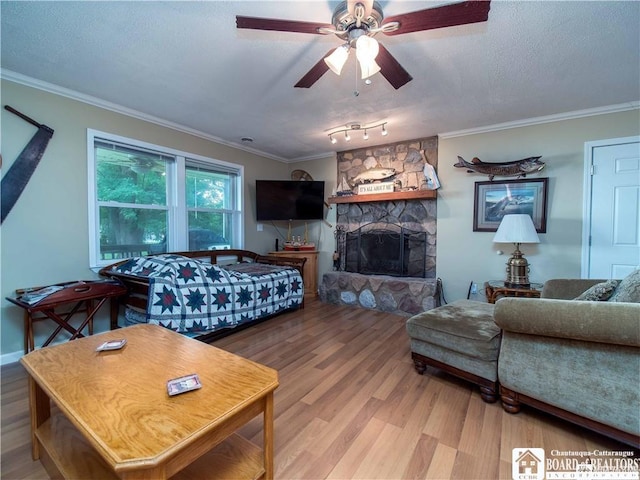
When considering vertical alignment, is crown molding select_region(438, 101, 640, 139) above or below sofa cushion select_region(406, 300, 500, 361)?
above

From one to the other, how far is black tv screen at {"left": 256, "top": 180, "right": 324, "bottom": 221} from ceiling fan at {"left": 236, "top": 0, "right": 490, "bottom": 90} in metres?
2.88

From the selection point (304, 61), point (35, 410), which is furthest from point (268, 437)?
point (304, 61)

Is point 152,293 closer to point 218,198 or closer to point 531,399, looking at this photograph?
point 218,198

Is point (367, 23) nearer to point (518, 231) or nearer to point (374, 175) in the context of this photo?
point (518, 231)

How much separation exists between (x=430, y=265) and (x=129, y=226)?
373 cm

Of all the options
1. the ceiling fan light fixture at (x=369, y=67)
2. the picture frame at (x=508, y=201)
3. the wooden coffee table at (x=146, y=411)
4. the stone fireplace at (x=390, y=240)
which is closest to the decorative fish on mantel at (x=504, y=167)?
the picture frame at (x=508, y=201)

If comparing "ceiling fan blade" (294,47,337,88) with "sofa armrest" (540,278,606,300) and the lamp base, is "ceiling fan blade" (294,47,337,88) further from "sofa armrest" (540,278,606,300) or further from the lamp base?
the lamp base

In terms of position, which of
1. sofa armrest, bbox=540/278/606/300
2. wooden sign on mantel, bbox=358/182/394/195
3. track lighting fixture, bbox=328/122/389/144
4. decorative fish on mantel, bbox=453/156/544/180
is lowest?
sofa armrest, bbox=540/278/606/300

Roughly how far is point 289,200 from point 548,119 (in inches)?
133

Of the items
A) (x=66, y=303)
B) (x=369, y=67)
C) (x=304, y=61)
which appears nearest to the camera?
(x=369, y=67)

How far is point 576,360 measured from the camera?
142cm

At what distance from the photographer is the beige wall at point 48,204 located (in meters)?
2.25

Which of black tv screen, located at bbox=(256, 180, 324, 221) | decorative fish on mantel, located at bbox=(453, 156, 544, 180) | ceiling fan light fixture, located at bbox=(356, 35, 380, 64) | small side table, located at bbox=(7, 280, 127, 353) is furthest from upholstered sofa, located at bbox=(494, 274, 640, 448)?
black tv screen, located at bbox=(256, 180, 324, 221)

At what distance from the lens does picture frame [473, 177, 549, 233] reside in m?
3.08
